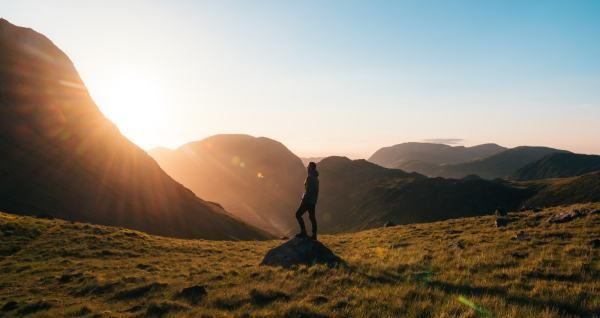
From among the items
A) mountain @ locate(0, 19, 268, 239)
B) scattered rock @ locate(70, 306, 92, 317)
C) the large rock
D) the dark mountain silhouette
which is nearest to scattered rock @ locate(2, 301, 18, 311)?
scattered rock @ locate(70, 306, 92, 317)

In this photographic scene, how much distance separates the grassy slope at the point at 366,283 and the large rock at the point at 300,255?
1.17 meters

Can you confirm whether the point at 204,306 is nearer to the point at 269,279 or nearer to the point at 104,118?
the point at 269,279

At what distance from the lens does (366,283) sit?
1228cm

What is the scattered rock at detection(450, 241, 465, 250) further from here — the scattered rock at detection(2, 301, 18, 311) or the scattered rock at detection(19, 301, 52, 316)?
the scattered rock at detection(2, 301, 18, 311)

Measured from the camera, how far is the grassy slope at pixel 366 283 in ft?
30.8

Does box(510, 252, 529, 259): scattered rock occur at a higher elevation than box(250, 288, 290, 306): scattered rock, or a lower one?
higher

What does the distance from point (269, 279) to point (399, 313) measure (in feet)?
22.2

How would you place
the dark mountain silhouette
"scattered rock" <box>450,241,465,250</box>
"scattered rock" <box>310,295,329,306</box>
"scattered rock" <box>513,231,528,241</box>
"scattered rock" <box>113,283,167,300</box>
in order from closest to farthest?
"scattered rock" <box>310,295,329,306</box>
"scattered rock" <box>113,283,167,300</box>
"scattered rock" <box>450,241,465,250</box>
"scattered rock" <box>513,231,528,241</box>
the dark mountain silhouette

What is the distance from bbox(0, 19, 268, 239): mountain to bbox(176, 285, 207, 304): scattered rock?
71.9m

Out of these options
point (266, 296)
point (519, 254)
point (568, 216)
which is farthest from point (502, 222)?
point (266, 296)

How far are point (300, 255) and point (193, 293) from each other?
626cm

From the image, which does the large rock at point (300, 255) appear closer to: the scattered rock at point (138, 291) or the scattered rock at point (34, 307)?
the scattered rock at point (138, 291)

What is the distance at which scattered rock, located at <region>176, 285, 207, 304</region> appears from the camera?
12.3m

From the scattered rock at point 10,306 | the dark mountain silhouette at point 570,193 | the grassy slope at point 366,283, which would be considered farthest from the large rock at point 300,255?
the dark mountain silhouette at point 570,193
